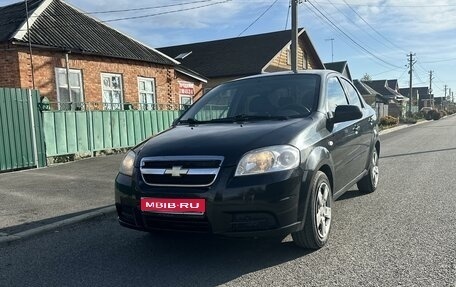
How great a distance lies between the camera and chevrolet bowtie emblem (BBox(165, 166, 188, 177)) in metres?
3.72

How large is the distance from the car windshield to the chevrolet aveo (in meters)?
0.02

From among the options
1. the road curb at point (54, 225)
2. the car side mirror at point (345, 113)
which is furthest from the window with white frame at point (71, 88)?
the car side mirror at point (345, 113)

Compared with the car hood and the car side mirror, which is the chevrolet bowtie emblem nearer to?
the car hood

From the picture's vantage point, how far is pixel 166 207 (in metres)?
3.73

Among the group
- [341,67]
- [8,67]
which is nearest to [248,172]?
[8,67]

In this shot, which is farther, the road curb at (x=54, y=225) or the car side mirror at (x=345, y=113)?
the road curb at (x=54, y=225)

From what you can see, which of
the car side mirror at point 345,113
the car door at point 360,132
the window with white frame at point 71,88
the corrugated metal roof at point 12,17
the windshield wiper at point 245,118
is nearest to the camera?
the windshield wiper at point 245,118

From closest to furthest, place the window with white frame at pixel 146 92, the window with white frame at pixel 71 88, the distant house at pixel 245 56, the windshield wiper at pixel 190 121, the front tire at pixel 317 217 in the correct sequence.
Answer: the front tire at pixel 317 217
the windshield wiper at pixel 190 121
the window with white frame at pixel 71 88
the window with white frame at pixel 146 92
the distant house at pixel 245 56

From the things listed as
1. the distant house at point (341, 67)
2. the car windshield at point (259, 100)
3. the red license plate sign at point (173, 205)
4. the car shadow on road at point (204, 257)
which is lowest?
the car shadow on road at point (204, 257)

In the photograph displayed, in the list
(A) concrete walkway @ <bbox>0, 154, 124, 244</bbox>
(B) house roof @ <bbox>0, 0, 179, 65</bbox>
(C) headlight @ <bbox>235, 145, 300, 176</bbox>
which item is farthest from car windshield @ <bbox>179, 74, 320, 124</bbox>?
(B) house roof @ <bbox>0, 0, 179, 65</bbox>

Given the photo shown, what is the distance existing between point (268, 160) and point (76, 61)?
13104 mm

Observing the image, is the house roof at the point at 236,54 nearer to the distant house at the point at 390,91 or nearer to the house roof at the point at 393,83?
the distant house at the point at 390,91

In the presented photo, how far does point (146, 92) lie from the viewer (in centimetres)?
1892

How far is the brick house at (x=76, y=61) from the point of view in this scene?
44.3ft
